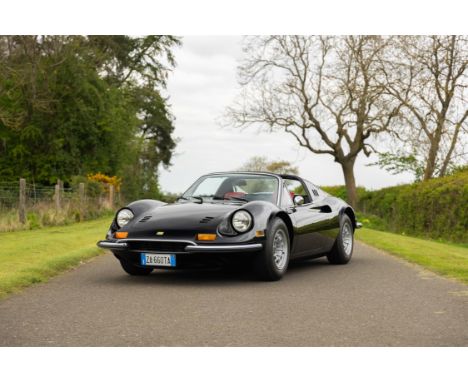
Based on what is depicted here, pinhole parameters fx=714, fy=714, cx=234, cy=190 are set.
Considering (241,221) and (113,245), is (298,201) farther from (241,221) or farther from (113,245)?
(113,245)

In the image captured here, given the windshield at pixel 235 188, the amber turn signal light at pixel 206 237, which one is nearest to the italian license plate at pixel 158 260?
the amber turn signal light at pixel 206 237

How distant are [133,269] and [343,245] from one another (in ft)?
12.1

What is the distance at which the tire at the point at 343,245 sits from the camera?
11.4 metres

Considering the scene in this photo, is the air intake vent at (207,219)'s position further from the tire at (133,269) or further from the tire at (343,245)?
the tire at (343,245)

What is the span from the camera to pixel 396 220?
3012 cm

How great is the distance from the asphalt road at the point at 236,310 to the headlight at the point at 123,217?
747 millimetres

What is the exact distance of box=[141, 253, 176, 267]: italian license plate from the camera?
8633mm

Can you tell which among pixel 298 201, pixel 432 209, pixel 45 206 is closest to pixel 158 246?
pixel 298 201

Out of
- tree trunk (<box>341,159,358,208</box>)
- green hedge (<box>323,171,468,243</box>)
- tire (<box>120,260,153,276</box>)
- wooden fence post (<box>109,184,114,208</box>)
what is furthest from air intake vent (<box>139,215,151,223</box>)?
tree trunk (<box>341,159,358,208</box>)

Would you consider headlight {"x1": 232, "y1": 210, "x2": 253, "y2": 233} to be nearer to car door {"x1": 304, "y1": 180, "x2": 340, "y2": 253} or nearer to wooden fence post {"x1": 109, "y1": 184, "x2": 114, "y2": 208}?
car door {"x1": 304, "y1": 180, "x2": 340, "y2": 253}

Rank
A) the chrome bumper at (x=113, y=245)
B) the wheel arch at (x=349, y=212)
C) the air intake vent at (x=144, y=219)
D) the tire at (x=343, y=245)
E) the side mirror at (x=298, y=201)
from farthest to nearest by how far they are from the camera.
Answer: the wheel arch at (x=349, y=212), the tire at (x=343, y=245), the side mirror at (x=298, y=201), the air intake vent at (x=144, y=219), the chrome bumper at (x=113, y=245)

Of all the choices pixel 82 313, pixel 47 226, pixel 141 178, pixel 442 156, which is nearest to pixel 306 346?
pixel 82 313

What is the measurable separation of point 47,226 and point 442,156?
19093mm

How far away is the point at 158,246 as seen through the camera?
28.7 ft
